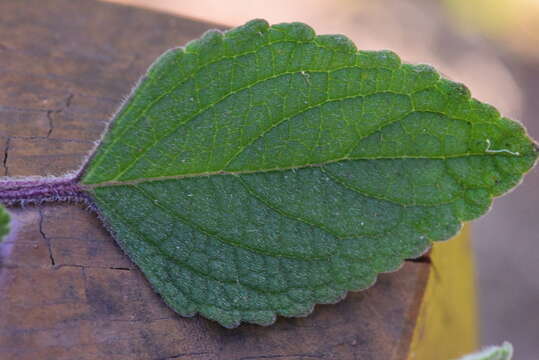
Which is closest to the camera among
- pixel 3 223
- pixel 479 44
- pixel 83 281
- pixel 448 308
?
pixel 3 223

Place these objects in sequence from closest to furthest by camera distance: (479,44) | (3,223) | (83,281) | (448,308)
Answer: (3,223), (83,281), (448,308), (479,44)

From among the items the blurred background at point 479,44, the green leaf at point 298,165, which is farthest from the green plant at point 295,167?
the blurred background at point 479,44

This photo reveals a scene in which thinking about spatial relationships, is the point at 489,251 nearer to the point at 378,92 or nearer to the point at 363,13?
the point at 363,13

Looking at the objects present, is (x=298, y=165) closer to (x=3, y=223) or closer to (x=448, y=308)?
(x=3, y=223)

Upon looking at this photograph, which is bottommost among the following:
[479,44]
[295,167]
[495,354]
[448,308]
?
[448,308]

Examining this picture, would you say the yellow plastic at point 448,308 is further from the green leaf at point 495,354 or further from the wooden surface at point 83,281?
the green leaf at point 495,354

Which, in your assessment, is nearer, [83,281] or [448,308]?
[83,281]

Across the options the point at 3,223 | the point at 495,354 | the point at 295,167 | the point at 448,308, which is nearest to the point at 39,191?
the point at 3,223

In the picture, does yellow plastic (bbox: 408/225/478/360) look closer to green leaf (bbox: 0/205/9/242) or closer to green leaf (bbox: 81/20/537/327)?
green leaf (bbox: 81/20/537/327)
